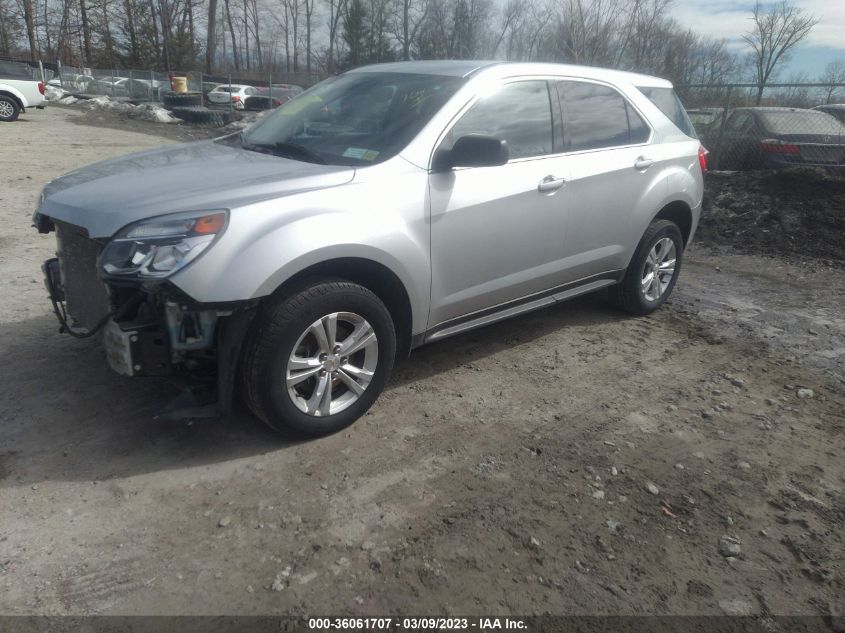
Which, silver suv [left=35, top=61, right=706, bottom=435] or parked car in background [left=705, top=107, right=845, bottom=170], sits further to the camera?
parked car in background [left=705, top=107, right=845, bottom=170]

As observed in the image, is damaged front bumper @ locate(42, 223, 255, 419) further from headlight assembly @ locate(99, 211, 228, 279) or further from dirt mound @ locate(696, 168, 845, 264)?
dirt mound @ locate(696, 168, 845, 264)

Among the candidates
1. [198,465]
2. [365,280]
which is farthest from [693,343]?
[198,465]

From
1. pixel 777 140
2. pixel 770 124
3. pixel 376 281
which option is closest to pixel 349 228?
pixel 376 281

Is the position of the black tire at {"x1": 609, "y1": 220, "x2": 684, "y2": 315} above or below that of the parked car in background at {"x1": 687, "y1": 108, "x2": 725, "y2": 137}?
below

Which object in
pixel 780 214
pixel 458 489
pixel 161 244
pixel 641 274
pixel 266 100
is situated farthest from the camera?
pixel 266 100

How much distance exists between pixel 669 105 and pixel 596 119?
108cm

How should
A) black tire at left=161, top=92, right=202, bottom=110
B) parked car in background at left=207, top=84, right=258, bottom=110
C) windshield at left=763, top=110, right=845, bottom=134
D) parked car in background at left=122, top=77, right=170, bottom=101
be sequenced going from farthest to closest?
1. parked car in background at left=122, top=77, right=170, bottom=101
2. parked car in background at left=207, top=84, right=258, bottom=110
3. black tire at left=161, top=92, right=202, bottom=110
4. windshield at left=763, top=110, right=845, bottom=134

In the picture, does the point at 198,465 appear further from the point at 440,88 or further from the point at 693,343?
the point at 693,343

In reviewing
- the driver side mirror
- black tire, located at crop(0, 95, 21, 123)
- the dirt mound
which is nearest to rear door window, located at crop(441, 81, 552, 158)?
the driver side mirror

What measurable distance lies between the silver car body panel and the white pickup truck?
2017 centimetres

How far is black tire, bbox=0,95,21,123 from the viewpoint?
66.8 feet

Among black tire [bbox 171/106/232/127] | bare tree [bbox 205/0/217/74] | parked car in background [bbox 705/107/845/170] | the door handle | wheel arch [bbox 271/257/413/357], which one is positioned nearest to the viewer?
wheel arch [bbox 271/257/413/357]

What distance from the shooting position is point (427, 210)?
138 inches

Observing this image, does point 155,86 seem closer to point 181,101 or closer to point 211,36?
point 181,101
